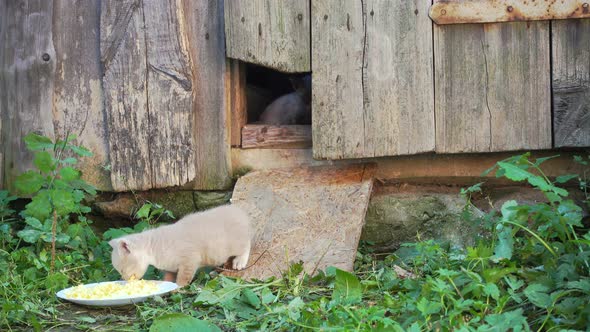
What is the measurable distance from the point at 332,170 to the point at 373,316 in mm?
2064

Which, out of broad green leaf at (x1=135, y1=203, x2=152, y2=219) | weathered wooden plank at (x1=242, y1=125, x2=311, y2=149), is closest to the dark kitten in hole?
weathered wooden plank at (x1=242, y1=125, x2=311, y2=149)

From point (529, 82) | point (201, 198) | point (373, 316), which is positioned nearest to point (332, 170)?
point (201, 198)

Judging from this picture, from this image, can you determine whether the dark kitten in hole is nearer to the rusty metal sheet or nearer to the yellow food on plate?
the rusty metal sheet

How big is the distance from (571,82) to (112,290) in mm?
3007

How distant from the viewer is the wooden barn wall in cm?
A: 554

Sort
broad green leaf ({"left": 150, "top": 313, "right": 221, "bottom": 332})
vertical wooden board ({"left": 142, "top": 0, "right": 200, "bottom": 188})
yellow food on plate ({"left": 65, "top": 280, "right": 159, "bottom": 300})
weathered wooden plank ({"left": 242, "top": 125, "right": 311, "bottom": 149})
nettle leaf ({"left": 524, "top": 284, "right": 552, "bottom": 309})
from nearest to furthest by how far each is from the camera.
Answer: nettle leaf ({"left": 524, "top": 284, "right": 552, "bottom": 309}) < broad green leaf ({"left": 150, "top": 313, "right": 221, "bottom": 332}) < yellow food on plate ({"left": 65, "top": 280, "right": 159, "bottom": 300}) < vertical wooden board ({"left": 142, "top": 0, "right": 200, "bottom": 188}) < weathered wooden plank ({"left": 242, "top": 125, "right": 311, "bottom": 149})

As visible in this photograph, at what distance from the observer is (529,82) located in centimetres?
532

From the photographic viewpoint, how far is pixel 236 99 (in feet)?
18.9

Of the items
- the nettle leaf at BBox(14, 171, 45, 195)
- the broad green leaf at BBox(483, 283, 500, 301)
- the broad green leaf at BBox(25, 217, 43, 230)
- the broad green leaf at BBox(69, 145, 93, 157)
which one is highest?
the broad green leaf at BBox(69, 145, 93, 157)

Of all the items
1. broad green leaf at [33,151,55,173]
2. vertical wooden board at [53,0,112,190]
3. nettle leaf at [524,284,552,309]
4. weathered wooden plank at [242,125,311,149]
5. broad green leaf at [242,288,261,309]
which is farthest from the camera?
weathered wooden plank at [242,125,311,149]

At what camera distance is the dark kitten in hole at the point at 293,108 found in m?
6.38

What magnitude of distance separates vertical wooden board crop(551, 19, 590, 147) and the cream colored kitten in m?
2.04

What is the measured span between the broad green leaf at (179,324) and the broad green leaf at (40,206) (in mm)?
1495

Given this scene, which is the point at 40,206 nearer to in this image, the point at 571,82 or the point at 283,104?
the point at 283,104
